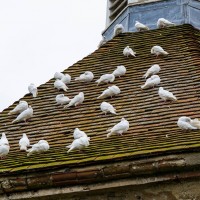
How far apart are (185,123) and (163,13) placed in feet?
16.9

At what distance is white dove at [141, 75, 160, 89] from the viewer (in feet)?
38.2

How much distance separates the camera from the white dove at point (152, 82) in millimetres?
11656

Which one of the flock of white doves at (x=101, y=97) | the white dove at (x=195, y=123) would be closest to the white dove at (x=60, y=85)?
the flock of white doves at (x=101, y=97)

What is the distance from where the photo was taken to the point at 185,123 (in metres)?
9.86

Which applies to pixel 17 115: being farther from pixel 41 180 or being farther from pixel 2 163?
pixel 41 180

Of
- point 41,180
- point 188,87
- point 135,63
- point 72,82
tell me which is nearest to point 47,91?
point 72,82

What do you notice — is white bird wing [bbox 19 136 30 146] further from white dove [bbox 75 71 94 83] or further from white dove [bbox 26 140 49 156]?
white dove [bbox 75 71 94 83]

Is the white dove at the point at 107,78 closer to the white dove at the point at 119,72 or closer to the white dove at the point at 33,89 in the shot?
the white dove at the point at 119,72

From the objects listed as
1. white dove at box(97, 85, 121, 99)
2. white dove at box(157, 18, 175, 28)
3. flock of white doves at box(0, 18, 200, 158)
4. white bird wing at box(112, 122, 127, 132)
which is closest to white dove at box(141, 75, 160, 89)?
flock of white doves at box(0, 18, 200, 158)

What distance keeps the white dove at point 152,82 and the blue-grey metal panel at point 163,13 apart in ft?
9.11

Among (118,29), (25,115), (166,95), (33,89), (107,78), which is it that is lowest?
(25,115)

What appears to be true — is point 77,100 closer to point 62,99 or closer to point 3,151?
point 62,99

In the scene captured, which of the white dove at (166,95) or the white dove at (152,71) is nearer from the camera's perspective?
the white dove at (166,95)

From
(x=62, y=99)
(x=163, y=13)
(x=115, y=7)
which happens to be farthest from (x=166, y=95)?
(x=115, y=7)
